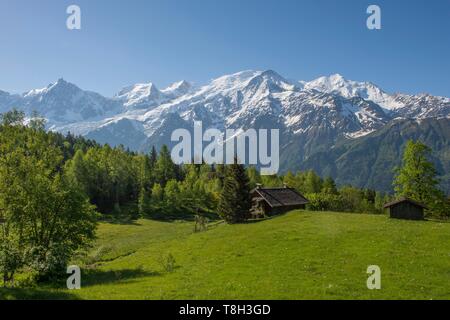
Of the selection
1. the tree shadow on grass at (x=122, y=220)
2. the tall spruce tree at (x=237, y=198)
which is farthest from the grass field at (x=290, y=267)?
the tree shadow on grass at (x=122, y=220)

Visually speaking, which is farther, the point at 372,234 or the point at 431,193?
the point at 431,193

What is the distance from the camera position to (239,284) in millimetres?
24469

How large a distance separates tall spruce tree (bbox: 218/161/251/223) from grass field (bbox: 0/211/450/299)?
61.8 ft

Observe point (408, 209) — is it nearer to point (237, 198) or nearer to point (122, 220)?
point (237, 198)

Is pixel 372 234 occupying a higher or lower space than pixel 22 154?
lower

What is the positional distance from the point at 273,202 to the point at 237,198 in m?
8.98

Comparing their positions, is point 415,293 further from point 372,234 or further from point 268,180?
point 268,180

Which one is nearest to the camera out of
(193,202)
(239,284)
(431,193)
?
(239,284)

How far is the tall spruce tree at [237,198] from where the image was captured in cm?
7169

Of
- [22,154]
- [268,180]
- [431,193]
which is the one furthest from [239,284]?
[268,180]

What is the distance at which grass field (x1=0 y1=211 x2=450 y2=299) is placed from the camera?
74.0 feet

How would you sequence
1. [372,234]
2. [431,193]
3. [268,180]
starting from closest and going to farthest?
[372,234], [431,193], [268,180]

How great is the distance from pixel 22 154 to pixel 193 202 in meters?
94.5

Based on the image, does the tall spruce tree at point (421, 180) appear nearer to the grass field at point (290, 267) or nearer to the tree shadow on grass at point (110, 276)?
the grass field at point (290, 267)
